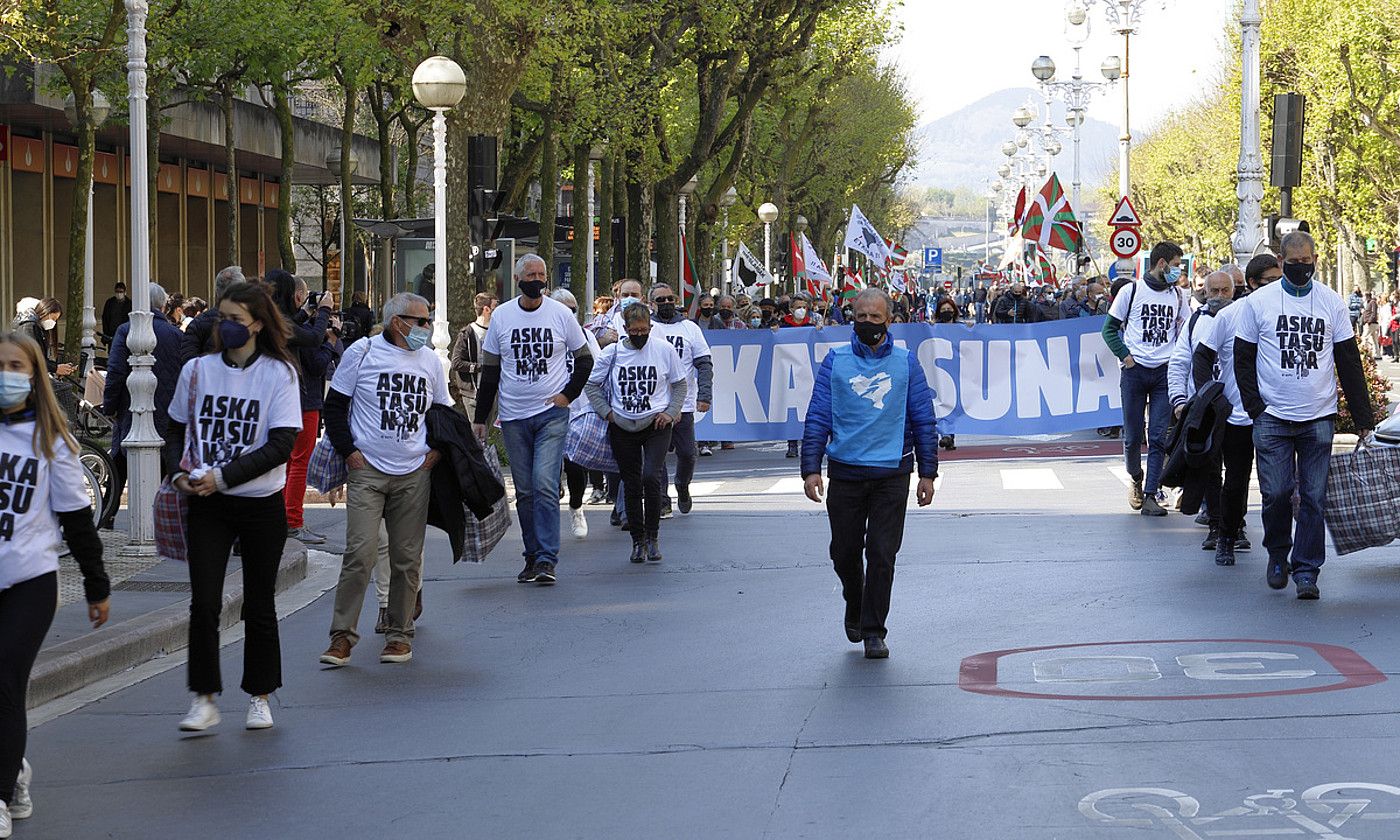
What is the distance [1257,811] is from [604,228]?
3802 cm

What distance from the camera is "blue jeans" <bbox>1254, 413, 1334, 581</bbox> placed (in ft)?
35.9

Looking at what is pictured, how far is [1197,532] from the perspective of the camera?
14234mm

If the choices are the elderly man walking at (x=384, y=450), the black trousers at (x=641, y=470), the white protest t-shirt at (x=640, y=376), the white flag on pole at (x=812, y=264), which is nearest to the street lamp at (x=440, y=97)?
the white protest t-shirt at (x=640, y=376)

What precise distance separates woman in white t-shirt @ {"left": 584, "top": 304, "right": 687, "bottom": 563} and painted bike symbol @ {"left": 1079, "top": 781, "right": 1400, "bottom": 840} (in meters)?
7.24

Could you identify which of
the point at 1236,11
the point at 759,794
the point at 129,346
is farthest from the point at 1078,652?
the point at 1236,11

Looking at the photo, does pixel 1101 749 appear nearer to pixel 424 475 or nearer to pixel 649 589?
pixel 424 475

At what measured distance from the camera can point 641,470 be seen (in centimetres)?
1384

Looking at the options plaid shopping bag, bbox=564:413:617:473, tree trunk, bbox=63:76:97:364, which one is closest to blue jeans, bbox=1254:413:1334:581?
plaid shopping bag, bbox=564:413:617:473

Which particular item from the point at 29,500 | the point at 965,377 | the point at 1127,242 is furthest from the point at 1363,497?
the point at 1127,242

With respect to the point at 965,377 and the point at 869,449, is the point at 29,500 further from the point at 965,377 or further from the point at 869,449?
the point at 965,377

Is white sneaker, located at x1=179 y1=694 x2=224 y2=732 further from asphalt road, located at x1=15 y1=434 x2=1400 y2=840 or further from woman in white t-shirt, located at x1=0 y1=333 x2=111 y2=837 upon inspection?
woman in white t-shirt, located at x1=0 y1=333 x2=111 y2=837

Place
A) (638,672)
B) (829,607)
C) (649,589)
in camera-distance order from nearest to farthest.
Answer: (638,672), (829,607), (649,589)

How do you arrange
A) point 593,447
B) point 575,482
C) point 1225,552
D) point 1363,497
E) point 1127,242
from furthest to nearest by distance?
point 1127,242
point 575,482
point 593,447
point 1225,552
point 1363,497

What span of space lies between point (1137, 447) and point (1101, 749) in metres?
8.61
